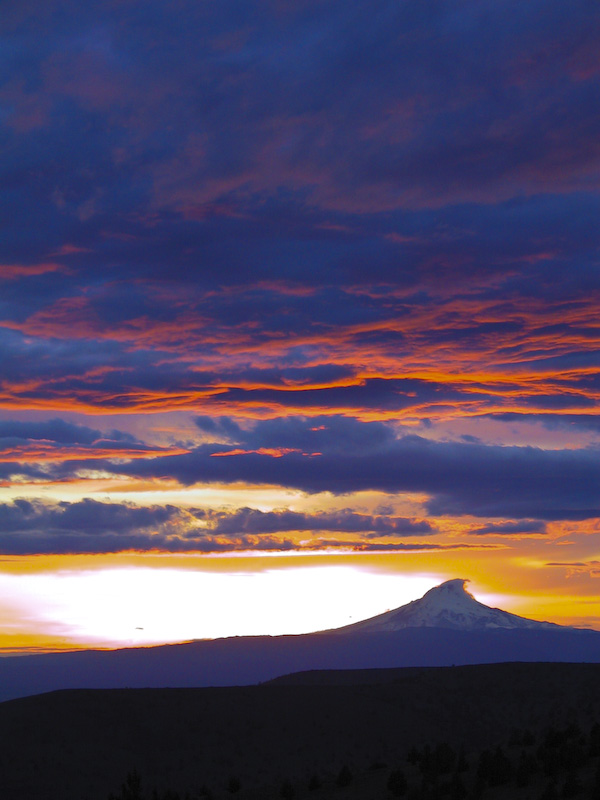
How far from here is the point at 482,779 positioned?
29.9 m

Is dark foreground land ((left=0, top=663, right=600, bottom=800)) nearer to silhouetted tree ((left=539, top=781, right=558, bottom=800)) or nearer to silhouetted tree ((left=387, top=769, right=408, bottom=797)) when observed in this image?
silhouetted tree ((left=387, top=769, right=408, bottom=797))

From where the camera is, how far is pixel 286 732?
184 ft

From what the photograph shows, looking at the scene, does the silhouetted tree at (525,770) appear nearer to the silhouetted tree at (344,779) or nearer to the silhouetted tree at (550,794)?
the silhouetted tree at (550,794)

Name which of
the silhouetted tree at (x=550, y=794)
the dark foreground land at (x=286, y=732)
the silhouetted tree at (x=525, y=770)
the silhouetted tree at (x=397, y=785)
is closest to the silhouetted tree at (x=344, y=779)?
the dark foreground land at (x=286, y=732)

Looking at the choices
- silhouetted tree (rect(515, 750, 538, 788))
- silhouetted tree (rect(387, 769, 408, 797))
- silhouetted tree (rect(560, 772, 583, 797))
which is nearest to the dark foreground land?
silhouetted tree (rect(387, 769, 408, 797))

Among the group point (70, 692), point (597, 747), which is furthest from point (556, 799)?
point (70, 692)

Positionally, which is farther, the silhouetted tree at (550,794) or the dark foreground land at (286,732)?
the dark foreground land at (286,732)

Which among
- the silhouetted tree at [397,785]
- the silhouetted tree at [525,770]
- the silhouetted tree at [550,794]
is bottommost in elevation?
the silhouetted tree at [397,785]

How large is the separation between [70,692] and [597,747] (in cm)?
4056

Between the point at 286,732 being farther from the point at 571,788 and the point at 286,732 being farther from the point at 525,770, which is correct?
the point at 571,788

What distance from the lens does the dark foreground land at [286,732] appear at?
45.0 metres

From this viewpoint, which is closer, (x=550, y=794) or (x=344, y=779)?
(x=550, y=794)

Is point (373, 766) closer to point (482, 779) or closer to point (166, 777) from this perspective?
point (166, 777)

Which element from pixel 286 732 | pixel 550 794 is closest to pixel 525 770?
pixel 550 794
